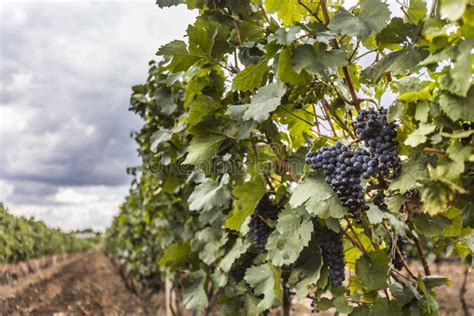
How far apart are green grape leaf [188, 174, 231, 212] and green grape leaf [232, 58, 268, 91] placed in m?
0.91

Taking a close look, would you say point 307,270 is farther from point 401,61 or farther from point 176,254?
point 176,254

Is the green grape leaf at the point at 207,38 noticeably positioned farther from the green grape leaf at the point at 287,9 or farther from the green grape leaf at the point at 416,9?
the green grape leaf at the point at 416,9

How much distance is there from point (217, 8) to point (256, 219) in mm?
1187

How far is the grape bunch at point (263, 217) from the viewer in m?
2.58

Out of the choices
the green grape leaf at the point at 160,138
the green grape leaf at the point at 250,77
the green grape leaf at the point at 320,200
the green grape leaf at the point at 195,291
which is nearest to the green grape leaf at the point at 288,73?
the green grape leaf at the point at 250,77

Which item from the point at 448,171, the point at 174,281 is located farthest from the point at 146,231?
the point at 448,171

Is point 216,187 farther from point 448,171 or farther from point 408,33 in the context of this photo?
point 448,171

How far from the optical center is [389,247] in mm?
2197

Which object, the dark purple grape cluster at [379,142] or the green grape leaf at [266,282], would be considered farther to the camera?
the green grape leaf at [266,282]

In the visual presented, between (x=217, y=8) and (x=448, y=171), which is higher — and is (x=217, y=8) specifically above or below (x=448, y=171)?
above

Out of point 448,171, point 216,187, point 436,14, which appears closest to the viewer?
point 448,171

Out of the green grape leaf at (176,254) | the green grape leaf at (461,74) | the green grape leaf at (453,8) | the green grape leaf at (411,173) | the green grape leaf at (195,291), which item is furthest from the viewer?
the green grape leaf at (176,254)

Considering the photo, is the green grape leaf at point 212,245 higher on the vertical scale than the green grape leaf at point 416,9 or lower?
lower

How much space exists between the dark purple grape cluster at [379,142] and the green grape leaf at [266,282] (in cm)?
94
